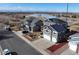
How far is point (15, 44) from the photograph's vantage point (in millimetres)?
4734

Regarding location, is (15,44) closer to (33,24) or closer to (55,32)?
(33,24)

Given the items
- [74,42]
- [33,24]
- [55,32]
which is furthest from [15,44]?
[74,42]

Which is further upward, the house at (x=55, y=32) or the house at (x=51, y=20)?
the house at (x=51, y=20)

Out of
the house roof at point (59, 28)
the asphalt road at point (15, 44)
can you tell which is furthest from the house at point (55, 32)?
the asphalt road at point (15, 44)

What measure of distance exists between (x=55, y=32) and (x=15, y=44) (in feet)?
1.25

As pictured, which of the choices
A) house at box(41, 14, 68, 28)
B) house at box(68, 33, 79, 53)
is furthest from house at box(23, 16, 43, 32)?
house at box(68, 33, 79, 53)

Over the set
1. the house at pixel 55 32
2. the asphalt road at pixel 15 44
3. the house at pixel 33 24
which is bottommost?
the asphalt road at pixel 15 44

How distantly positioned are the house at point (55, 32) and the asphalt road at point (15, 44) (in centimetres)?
18

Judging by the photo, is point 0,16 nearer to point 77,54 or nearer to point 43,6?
point 43,6

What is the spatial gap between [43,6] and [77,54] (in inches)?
21.0

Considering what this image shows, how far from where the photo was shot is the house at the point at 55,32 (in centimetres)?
471

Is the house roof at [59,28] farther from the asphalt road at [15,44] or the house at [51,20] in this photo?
the asphalt road at [15,44]

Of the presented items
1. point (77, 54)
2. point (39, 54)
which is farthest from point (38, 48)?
point (77, 54)

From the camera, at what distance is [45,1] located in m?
4.68
